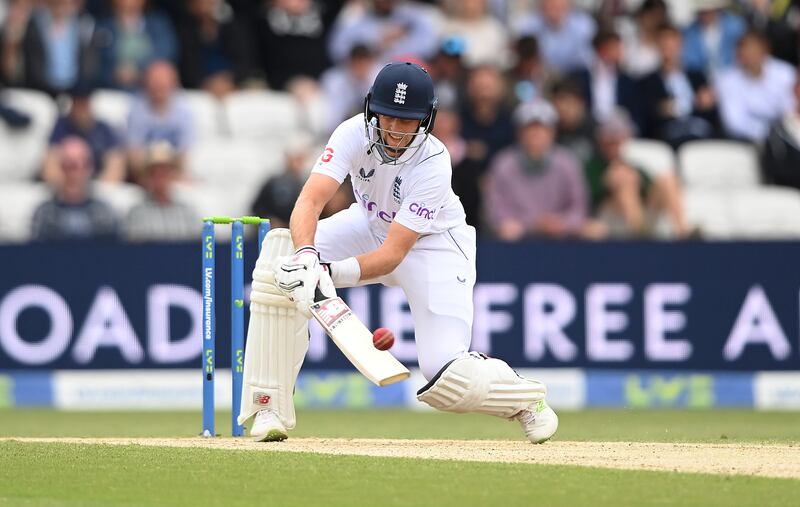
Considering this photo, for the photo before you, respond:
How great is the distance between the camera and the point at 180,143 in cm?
1166

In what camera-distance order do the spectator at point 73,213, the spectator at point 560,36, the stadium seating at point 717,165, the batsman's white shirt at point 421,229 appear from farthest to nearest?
the spectator at point 560,36 → the stadium seating at point 717,165 → the spectator at point 73,213 → the batsman's white shirt at point 421,229

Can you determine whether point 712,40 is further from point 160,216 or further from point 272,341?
point 272,341

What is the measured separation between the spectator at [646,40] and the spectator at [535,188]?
181 centimetres

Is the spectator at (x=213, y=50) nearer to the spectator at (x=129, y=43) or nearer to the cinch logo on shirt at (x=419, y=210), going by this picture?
the spectator at (x=129, y=43)

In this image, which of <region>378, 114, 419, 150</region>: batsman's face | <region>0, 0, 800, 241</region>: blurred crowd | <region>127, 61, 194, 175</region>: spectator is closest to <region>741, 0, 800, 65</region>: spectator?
<region>0, 0, 800, 241</region>: blurred crowd

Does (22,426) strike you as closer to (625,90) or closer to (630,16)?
(625,90)

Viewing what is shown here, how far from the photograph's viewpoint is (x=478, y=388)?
620 centimetres

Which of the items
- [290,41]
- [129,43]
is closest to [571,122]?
[290,41]

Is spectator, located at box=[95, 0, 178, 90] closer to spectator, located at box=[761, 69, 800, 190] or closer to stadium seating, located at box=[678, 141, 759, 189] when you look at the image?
stadium seating, located at box=[678, 141, 759, 189]

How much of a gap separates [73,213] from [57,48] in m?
1.84

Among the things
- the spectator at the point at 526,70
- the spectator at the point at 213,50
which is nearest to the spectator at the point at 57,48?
the spectator at the point at 213,50

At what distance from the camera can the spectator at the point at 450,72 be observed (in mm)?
11414

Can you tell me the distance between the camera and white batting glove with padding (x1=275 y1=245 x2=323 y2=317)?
19.6ft

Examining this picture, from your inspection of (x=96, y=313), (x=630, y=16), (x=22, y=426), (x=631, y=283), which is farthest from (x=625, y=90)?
(x=22, y=426)
